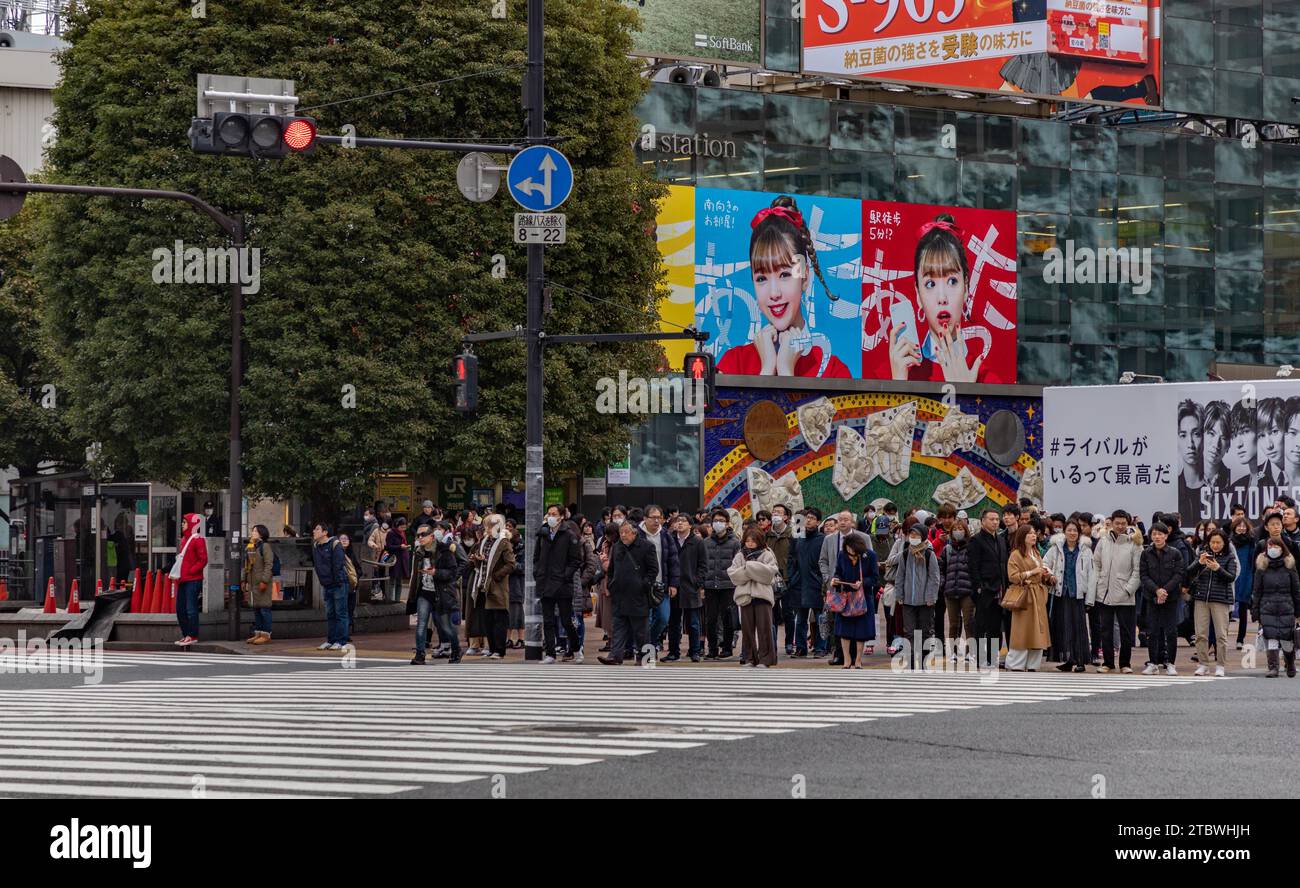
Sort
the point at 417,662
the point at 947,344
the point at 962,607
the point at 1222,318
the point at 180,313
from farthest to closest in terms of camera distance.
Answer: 1. the point at 1222,318
2. the point at 947,344
3. the point at 180,313
4. the point at 417,662
5. the point at 962,607

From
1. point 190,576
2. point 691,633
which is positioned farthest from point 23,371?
point 691,633

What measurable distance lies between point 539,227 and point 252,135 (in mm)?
5146

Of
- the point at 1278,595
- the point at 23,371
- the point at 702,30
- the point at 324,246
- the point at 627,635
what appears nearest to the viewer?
the point at 1278,595

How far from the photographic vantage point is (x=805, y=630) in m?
24.9

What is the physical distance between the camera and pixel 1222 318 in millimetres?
59938

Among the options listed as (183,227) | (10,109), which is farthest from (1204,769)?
(10,109)

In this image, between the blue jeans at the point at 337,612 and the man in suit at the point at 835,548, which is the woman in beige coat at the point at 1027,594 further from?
the blue jeans at the point at 337,612

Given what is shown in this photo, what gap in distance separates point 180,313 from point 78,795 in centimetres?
2138

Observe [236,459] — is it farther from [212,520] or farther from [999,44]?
[999,44]

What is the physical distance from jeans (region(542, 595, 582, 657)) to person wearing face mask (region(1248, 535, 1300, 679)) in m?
7.97

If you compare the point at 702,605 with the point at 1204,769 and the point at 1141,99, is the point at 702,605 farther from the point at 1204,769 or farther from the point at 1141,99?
the point at 1141,99

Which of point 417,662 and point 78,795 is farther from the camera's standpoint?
point 417,662

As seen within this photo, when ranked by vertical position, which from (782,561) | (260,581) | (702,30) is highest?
(702,30)

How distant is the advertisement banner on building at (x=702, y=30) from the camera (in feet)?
162
